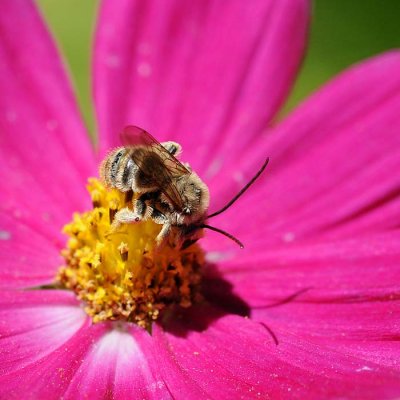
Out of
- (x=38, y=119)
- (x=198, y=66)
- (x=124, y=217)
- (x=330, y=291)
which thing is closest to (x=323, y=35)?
(x=198, y=66)

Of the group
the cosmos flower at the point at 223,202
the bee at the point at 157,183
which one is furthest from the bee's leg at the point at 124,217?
the cosmos flower at the point at 223,202

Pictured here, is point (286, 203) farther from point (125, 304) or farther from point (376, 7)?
point (376, 7)

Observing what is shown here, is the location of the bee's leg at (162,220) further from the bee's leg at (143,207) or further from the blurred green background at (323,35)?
the blurred green background at (323,35)

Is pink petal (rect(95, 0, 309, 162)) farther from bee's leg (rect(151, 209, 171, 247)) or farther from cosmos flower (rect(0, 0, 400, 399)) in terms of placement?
bee's leg (rect(151, 209, 171, 247))

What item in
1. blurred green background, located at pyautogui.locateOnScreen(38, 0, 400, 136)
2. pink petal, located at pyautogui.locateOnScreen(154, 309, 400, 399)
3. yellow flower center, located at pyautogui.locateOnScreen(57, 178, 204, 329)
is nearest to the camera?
pink petal, located at pyautogui.locateOnScreen(154, 309, 400, 399)

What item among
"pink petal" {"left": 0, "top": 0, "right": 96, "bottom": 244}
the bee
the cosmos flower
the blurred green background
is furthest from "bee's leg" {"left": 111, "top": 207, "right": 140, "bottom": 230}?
the blurred green background

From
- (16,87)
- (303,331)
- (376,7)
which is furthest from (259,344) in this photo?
(376,7)

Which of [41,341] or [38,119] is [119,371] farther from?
Result: [38,119]
